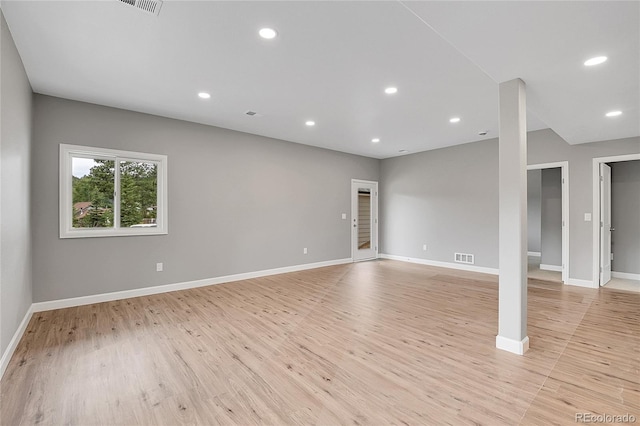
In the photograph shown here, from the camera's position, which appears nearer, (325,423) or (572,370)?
(325,423)

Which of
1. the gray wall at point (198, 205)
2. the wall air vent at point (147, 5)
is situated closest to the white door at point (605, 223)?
the gray wall at point (198, 205)

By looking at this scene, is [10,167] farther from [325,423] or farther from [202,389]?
[325,423]

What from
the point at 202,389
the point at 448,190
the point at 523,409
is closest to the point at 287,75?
the point at 202,389

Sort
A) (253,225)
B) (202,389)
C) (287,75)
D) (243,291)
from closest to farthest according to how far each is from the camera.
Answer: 1. (202,389)
2. (287,75)
3. (243,291)
4. (253,225)

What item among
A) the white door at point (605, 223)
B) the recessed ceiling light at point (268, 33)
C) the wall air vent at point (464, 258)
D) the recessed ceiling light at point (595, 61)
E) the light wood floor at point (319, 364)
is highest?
the recessed ceiling light at point (268, 33)

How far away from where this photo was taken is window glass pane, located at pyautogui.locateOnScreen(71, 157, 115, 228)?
161 inches

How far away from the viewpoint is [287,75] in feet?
10.7

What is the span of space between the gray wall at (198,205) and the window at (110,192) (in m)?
0.11

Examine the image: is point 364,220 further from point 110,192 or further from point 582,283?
point 110,192

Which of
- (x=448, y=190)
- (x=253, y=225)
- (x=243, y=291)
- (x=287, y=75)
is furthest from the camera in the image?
(x=448, y=190)

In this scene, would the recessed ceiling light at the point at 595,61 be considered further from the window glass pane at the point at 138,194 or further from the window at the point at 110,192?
the window glass pane at the point at 138,194

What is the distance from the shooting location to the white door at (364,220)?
25.1ft

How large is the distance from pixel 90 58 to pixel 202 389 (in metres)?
3.28

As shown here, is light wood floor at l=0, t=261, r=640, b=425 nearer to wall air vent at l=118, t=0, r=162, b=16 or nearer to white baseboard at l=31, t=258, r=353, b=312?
white baseboard at l=31, t=258, r=353, b=312
